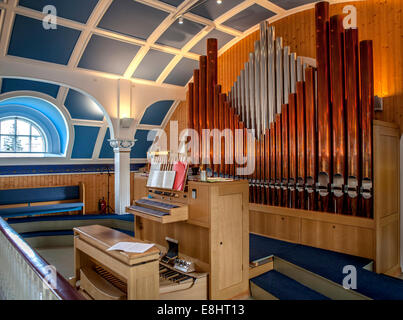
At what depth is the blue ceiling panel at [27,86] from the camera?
6.67 m

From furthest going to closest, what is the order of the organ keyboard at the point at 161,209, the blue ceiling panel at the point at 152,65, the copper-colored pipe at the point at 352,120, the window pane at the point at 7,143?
the window pane at the point at 7,143
the blue ceiling panel at the point at 152,65
the copper-colored pipe at the point at 352,120
the organ keyboard at the point at 161,209

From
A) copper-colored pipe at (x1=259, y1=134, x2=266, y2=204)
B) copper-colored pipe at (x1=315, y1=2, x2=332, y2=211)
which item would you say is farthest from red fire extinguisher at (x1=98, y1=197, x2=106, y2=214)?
copper-colored pipe at (x1=315, y1=2, x2=332, y2=211)

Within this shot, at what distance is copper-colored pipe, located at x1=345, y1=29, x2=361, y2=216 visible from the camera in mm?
4012

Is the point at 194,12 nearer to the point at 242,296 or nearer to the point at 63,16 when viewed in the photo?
the point at 63,16

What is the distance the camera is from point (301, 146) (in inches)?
181

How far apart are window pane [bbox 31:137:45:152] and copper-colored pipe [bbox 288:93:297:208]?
6669 mm

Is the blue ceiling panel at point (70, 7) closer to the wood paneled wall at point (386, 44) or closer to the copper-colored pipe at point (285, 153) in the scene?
the copper-colored pipe at point (285, 153)

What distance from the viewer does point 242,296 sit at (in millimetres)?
3729

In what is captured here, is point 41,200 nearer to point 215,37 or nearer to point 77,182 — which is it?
point 77,182

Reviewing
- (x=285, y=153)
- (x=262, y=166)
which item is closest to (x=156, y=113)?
(x=262, y=166)

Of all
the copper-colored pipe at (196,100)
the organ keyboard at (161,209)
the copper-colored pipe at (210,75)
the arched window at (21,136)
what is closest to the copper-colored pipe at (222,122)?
the copper-colored pipe at (210,75)

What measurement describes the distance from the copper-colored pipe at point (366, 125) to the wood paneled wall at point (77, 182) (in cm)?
675

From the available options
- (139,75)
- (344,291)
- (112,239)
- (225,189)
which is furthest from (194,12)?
(344,291)

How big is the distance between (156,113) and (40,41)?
3.68 meters
